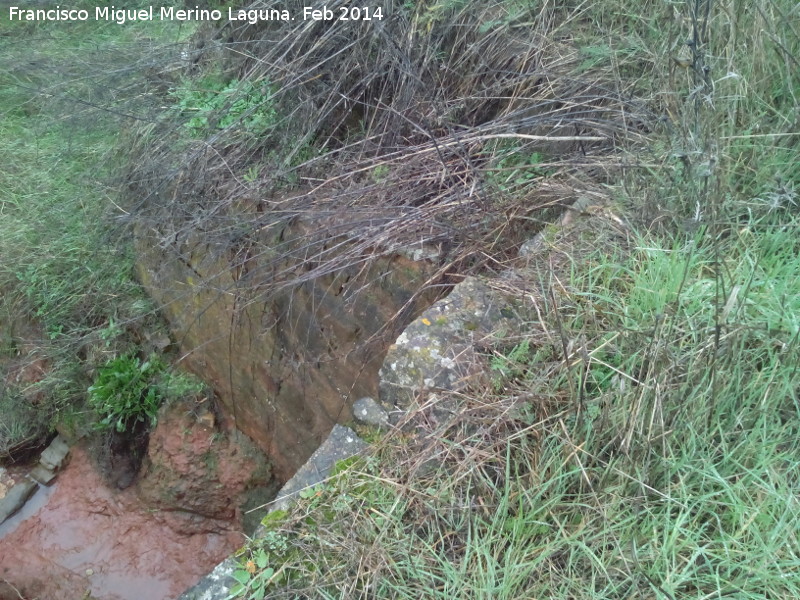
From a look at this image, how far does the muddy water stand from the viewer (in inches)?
136

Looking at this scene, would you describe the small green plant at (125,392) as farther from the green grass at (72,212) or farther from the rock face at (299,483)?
the rock face at (299,483)

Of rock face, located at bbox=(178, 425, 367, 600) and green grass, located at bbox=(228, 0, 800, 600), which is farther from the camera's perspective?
rock face, located at bbox=(178, 425, 367, 600)

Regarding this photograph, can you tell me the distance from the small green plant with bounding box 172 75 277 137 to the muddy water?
2086mm

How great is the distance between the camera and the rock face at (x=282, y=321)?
8.45 feet

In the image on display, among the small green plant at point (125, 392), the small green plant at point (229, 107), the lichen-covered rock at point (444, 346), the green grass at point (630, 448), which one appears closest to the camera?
the green grass at point (630, 448)

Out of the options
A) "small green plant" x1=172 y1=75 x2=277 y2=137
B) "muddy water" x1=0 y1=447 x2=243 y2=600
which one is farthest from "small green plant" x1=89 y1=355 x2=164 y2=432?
"small green plant" x1=172 y1=75 x2=277 y2=137

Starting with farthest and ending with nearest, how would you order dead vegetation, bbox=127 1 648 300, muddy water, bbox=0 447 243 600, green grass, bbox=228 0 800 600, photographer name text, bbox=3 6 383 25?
muddy water, bbox=0 447 243 600 → photographer name text, bbox=3 6 383 25 → dead vegetation, bbox=127 1 648 300 → green grass, bbox=228 0 800 600

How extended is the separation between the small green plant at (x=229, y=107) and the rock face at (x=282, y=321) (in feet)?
1.92

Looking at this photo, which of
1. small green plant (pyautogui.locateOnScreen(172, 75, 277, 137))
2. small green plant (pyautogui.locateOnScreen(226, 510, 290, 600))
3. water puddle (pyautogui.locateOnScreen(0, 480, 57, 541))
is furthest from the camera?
water puddle (pyautogui.locateOnScreen(0, 480, 57, 541))

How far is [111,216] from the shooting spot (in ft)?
11.9

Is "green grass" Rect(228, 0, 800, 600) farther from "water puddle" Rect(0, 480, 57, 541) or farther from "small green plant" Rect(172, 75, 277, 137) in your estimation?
"water puddle" Rect(0, 480, 57, 541)

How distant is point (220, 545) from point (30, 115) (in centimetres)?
375

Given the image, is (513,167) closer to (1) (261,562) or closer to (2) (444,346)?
(2) (444,346)

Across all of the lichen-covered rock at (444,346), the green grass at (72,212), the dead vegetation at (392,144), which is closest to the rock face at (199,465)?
the green grass at (72,212)
